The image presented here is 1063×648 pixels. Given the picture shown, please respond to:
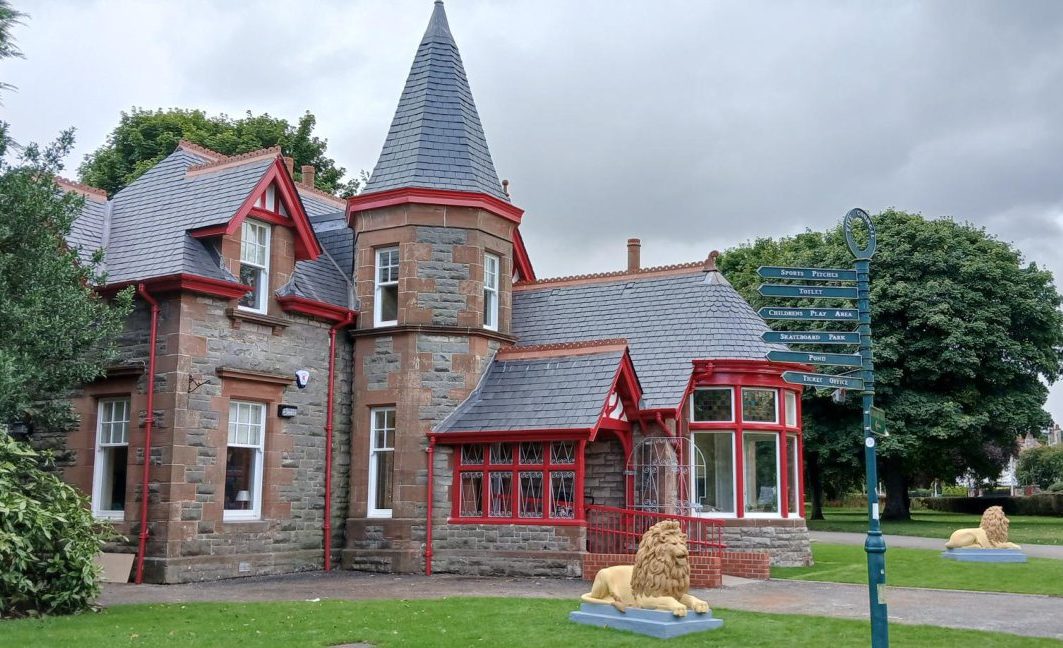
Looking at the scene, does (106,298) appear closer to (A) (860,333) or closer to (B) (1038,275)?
(A) (860,333)

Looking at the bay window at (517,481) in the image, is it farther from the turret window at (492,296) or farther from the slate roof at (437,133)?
the slate roof at (437,133)

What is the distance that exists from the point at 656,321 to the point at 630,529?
16.1ft

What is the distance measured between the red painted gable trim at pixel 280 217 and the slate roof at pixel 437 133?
1711mm

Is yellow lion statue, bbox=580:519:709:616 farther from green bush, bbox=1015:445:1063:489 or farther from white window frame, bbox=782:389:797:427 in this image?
green bush, bbox=1015:445:1063:489

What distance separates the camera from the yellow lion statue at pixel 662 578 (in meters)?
11.5

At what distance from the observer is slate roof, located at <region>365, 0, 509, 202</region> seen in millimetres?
20406

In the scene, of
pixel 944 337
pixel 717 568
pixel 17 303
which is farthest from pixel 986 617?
pixel 944 337

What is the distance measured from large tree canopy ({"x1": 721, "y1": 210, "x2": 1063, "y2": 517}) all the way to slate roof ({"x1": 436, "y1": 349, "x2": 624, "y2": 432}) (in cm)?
1857

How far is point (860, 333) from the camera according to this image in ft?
32.0

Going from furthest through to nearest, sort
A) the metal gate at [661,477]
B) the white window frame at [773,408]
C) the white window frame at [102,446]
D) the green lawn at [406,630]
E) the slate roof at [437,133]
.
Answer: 1. the white window frame at [773,408]
2. the slate roof at [437,133]
3. the metal gate at [661,477]
4. the white window frame at [102,446]
5. the green lawn at [406,630]

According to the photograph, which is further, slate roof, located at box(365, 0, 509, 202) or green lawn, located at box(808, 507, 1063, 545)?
green lawn, located at box(808, 507, 1063, 545)

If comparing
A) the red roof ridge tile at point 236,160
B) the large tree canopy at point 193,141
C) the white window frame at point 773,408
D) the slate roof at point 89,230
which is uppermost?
the large tree canopy at point 193,141

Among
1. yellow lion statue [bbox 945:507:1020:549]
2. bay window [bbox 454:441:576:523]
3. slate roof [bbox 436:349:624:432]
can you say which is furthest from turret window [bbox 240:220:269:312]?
yellow lion statue [bbox 945:507:1020:549]

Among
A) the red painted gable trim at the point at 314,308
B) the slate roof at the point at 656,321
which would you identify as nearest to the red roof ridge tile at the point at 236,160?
the red painted gable trim at the point at 314,308
